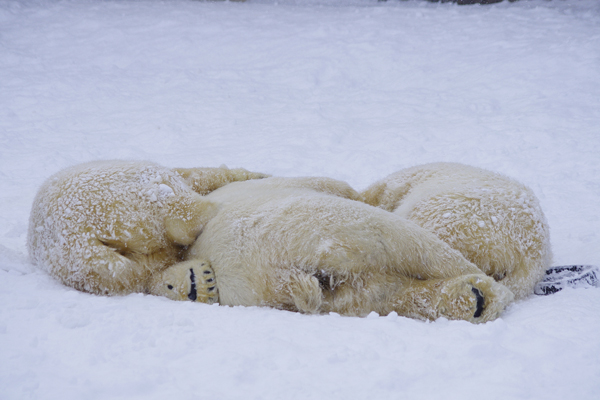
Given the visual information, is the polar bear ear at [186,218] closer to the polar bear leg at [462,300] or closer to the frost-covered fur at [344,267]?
the frost-covered fur at [344,267]

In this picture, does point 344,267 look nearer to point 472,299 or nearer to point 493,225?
point 472,299

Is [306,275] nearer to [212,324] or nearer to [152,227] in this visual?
[212,324]

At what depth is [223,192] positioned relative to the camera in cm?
381

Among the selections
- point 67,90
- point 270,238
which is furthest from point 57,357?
point 67,90

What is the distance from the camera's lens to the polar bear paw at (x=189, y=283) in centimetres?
297

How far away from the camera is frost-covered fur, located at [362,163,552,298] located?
315cm

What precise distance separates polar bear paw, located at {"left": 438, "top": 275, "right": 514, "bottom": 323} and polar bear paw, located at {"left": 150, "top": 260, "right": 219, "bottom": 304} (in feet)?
4.33

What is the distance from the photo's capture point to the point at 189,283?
2.98 meters

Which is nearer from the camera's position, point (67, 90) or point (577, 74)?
point (577, 74)

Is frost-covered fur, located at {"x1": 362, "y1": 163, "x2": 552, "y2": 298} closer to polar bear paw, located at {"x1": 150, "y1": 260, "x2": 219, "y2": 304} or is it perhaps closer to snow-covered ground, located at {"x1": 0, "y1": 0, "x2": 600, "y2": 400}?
snow-covered ground, located at {"x1": 0, "y1": 0, "x2": 600, "y2": 400}

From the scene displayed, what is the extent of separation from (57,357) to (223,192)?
191 centimetres

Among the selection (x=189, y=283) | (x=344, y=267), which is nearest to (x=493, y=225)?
(x=344, y=267)

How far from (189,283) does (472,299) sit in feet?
5.26

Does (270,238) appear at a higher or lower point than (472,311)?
higher
